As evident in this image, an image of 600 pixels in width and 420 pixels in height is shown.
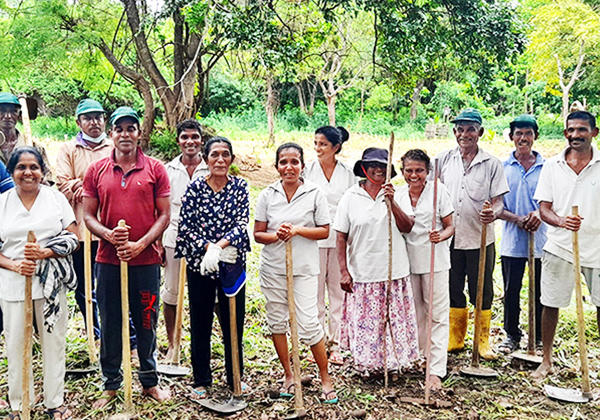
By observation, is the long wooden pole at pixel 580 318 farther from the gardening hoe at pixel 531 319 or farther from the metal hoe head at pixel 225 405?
the metal hoe head at pixel 225 405

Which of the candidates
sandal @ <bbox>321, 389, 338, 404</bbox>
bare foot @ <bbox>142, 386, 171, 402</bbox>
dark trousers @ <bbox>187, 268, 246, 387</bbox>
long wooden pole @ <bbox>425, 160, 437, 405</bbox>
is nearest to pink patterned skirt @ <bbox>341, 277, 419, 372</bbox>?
long wooden pole @ <bbox>425, 160, 437, 405</bbox>

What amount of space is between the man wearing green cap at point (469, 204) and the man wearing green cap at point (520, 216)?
0.23 meters

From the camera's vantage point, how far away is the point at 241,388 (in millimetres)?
3871

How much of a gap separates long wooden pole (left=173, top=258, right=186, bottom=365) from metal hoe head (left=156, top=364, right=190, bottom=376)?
10 centimetres

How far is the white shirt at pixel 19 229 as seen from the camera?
3.36 meters

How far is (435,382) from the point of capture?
4.02 meters

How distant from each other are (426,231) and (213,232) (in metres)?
1.56

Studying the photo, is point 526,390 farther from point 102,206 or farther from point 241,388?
point 102,206

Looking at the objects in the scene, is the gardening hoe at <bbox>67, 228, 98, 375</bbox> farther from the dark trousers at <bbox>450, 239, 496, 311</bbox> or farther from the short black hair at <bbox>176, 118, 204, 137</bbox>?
the dark trousers at <bbox>450, 239, 496, 311</bbox>

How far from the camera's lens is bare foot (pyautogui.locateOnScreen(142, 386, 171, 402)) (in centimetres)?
381

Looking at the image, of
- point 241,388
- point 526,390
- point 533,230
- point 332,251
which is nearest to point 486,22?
point 533,230

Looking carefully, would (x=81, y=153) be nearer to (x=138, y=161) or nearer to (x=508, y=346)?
(x=138, y=161)

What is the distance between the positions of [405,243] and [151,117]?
405 inches

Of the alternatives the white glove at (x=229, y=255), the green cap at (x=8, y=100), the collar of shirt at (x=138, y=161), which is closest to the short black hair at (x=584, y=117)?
the white glove at (x=229, y=255)
